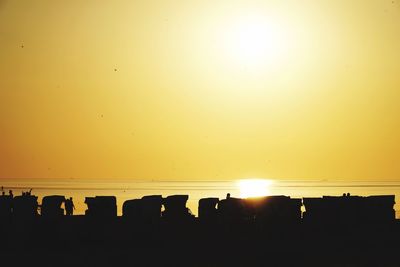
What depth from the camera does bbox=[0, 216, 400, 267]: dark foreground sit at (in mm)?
11836

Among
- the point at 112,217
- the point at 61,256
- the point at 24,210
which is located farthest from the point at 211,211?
the point at 24,210

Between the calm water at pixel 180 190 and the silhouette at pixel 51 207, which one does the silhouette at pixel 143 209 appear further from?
the calm water at pixel 180 190

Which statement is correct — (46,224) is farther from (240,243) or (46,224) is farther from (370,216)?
(370,216)

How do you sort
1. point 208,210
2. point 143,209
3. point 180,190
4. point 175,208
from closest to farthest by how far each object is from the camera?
point 143,209, point 208,210, point 175,208, point 180,190

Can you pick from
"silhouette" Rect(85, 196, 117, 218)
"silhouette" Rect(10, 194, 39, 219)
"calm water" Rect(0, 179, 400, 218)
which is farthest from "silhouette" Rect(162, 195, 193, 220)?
"calm water" Rect(0, 179, 400, 218)

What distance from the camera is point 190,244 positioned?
487 inches

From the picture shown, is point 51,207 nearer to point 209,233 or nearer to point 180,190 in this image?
point 209,233

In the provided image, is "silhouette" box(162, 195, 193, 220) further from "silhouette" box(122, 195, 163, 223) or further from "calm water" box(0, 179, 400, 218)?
"calm water" box(0, 179, 400, 218)

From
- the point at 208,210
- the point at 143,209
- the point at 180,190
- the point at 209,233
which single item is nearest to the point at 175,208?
the point at 208,210

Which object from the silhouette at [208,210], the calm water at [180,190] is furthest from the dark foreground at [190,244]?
the calm water at [180,190]

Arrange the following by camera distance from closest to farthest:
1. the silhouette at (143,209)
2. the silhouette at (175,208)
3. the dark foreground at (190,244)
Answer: the dark foreground at (190,244) → the silhouette at (143,209) → the silhouette at (175,208)

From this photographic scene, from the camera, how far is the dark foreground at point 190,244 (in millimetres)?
11836

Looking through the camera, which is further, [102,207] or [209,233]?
[102,207]


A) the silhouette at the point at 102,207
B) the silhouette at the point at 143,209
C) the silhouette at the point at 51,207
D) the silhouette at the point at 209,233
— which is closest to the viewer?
the silhouette at the point at 209,233
